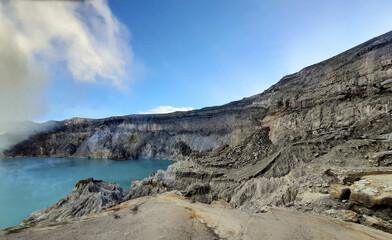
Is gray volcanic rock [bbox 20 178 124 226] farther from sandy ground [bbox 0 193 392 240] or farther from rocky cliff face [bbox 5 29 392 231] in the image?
sandy ground [bbox 0 193 392 240]

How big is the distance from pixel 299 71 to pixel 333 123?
12.2 metres

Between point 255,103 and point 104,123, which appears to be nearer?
point 255,103

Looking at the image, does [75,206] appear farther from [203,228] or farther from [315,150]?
[315,150]

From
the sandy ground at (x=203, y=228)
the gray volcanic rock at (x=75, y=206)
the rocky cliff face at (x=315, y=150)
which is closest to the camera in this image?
the sandy ground at (x=203, y=228)

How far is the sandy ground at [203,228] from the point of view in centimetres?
398

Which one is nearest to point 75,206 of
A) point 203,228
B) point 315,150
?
point 203,228

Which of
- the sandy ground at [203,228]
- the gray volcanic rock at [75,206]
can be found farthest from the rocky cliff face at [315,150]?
the gray volcanic rock at [75,206]

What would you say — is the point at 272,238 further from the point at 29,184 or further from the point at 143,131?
the point at 143,131

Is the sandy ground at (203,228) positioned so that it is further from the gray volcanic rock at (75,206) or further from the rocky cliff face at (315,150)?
the gray volcanic rock at (75,206)

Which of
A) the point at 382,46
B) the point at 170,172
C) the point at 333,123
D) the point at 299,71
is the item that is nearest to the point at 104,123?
the point at 170,172

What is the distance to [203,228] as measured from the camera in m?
4.55

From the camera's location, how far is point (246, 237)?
3.98 metres

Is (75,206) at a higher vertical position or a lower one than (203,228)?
lower

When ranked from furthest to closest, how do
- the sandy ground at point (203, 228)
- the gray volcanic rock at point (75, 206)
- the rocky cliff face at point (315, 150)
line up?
the gray volcanic rock at point (75, 206)
the rocky cliff face at point (315, 150)
the sandy ground at point (203, 228)
